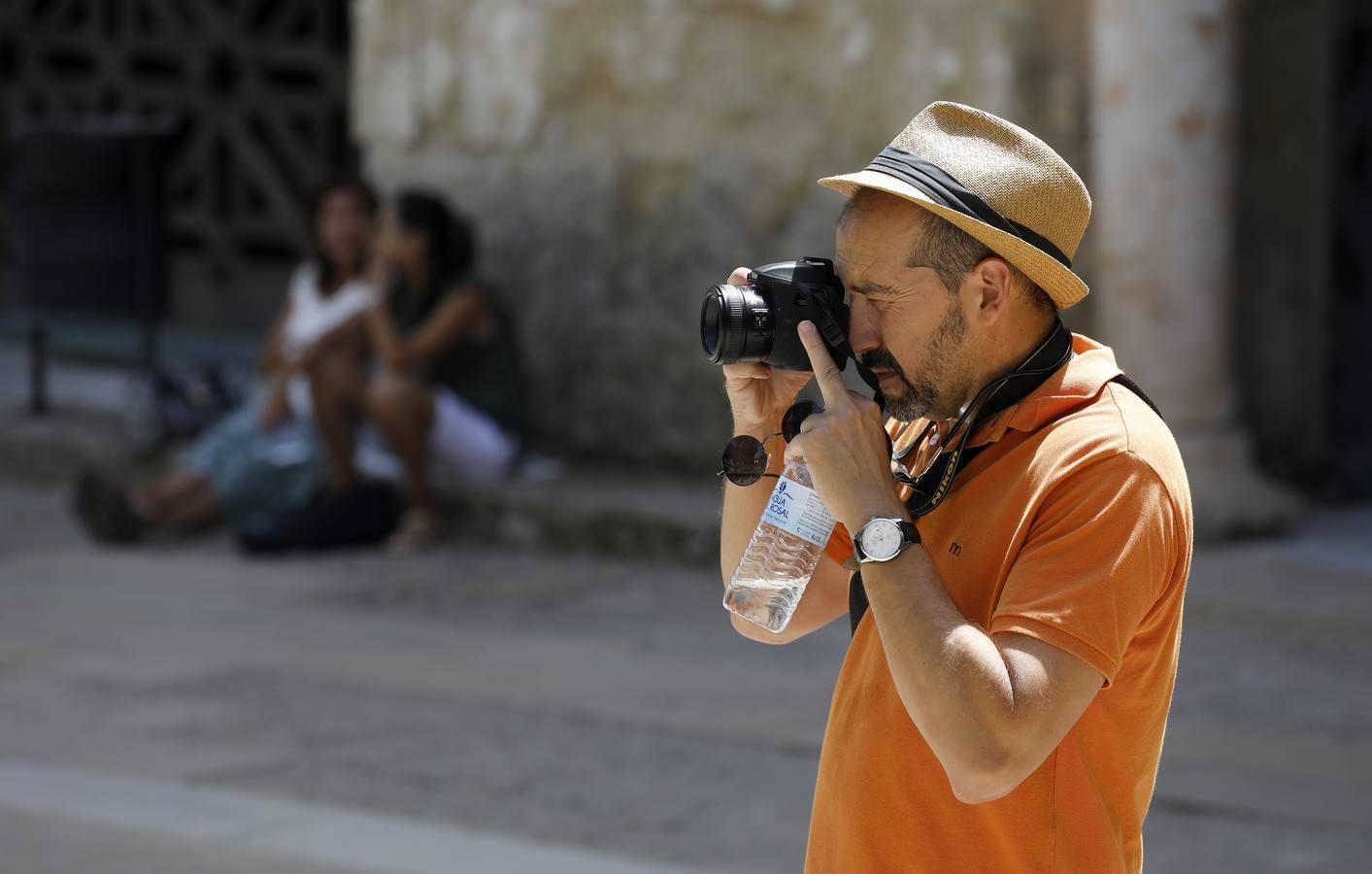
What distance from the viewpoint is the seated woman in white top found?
7066mm

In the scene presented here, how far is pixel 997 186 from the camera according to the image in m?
1.91

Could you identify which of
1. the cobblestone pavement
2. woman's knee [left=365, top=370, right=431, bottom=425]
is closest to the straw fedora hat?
the cobblestone pavement

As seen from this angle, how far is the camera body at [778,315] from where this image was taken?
80.0 inches

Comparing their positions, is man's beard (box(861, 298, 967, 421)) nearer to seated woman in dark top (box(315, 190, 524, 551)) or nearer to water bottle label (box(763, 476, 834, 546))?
water bottle label (box(763, 476, 834, 546))

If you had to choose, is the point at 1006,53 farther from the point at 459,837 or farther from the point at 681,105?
the point at 459,837

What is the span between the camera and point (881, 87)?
6605mm

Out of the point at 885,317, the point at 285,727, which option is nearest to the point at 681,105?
the point at 285,727

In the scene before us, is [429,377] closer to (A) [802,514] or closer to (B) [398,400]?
(B) [398,400]

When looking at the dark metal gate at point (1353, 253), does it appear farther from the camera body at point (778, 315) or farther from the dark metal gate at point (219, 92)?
the camera body at point (778, 315)

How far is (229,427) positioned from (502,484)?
42.0 inches

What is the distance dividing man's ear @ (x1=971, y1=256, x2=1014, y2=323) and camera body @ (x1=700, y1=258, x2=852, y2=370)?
15 cm

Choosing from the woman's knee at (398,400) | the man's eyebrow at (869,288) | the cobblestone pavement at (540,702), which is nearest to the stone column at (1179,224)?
the cobblestone pavement at (540,702)

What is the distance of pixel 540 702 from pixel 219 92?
5.24 meters

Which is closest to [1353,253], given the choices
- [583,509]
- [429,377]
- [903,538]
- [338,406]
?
[583,509]
